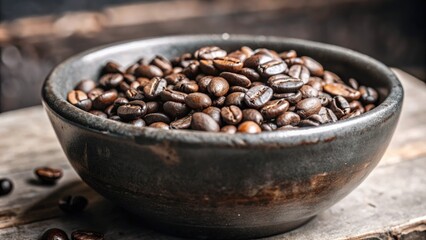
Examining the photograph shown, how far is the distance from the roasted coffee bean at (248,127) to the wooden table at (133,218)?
264 mm

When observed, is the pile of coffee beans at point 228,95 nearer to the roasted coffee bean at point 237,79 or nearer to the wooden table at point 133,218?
the roasted coffee bean at point 237,79

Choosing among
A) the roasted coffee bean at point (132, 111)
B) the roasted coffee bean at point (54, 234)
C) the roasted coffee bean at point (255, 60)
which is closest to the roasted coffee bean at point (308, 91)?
the roasted coffee bean at point (255, 60)

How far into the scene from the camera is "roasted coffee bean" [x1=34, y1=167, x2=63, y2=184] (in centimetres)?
139

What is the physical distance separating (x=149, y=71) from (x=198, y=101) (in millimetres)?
260

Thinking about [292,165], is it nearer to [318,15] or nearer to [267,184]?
[267,184]

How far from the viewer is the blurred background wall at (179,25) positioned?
2.85m

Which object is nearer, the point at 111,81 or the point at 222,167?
the point at 222,167

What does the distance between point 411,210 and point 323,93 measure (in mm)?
321

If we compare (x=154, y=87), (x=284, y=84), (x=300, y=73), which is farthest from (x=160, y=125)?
(x=300, y=73)

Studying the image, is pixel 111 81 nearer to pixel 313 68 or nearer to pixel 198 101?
pixel 198 101

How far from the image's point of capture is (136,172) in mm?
1012

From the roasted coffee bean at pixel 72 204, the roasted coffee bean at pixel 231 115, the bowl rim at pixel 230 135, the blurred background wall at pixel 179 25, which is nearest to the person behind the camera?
the bowl rim at pixel 230 135

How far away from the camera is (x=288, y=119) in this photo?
1081mm

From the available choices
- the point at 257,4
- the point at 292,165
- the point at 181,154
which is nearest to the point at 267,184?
the point at 292,165
